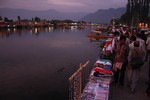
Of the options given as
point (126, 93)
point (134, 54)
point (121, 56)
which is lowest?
point (126, 93)

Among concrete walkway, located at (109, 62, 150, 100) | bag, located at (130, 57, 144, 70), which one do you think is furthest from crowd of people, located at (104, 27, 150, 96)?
concrete walkway, located at (109, 62, 150, 100)

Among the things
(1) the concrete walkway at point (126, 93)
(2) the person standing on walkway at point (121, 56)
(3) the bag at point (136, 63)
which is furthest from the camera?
(2) the person standing on walkway at point (121, 56)

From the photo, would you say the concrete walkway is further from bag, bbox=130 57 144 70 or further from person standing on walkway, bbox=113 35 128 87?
bag, bbox=130 57 144 70

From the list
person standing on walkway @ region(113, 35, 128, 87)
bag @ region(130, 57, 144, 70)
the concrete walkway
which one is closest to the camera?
the concrete walkway

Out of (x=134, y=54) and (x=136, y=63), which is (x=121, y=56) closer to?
(x=134, y=54)

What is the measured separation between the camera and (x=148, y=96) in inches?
280

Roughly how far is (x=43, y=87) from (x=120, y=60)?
10.4 m

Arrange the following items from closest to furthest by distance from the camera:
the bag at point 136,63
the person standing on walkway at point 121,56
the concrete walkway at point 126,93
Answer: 1. the concrete walkway at point 126,93
2. the bag at point 136,63
3. the person standing on walkway at point 121,56

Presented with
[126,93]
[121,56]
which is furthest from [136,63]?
[126,93]

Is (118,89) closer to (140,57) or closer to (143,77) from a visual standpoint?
(140,57)

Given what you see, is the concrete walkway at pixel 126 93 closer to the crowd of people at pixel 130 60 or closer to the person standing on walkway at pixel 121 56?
the crowd of people at pixel 130 60

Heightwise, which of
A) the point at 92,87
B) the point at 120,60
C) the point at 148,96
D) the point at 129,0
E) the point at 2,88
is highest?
the point at 129,0

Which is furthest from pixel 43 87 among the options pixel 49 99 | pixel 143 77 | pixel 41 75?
pixel 143 77

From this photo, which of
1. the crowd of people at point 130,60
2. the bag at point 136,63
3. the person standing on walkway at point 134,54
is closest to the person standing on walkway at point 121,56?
the crowd of people at point 130,60
